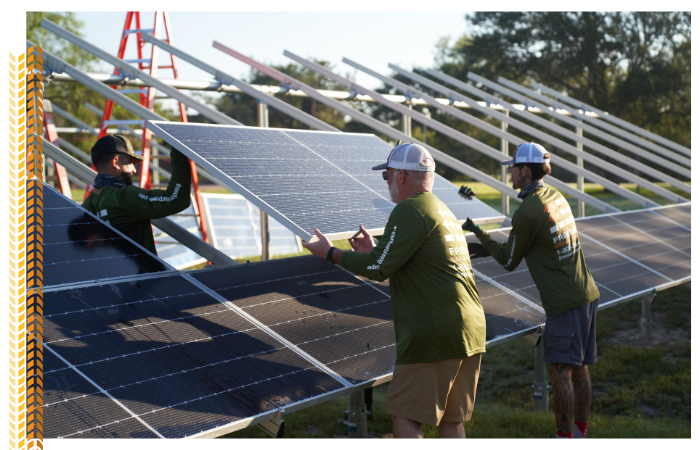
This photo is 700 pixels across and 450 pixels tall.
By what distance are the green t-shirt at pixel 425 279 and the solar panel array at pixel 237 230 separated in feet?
33.6

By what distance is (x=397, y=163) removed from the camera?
12.0 feet

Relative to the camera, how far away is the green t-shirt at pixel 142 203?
4.77 metres

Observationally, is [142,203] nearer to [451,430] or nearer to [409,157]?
[409,157]

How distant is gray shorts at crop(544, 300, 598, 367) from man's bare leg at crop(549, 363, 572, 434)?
10 cm

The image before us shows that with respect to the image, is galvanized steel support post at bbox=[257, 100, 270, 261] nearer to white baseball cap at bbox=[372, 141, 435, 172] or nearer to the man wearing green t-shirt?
the man wearing green t-shirt

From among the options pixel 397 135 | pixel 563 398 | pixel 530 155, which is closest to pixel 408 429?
pixel 563 398

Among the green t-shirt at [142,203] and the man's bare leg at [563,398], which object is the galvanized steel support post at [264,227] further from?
the man's bare leg at [563,398]

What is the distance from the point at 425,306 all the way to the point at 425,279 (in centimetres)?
16

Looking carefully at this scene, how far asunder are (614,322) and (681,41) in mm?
32352

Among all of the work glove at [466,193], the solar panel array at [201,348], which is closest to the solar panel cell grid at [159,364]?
the solar panel array at [201,348]

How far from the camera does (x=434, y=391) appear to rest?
3.50 metres

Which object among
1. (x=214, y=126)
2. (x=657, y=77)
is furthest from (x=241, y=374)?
(x=657, y=77)

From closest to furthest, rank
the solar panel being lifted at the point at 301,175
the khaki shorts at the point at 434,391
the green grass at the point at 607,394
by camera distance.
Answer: the khaki shorts at the point at 434,391 → the solar panel being lifted at the point at 301,175 → the green grass at the point at 607,394

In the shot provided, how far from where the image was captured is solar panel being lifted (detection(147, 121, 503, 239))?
173 inches
